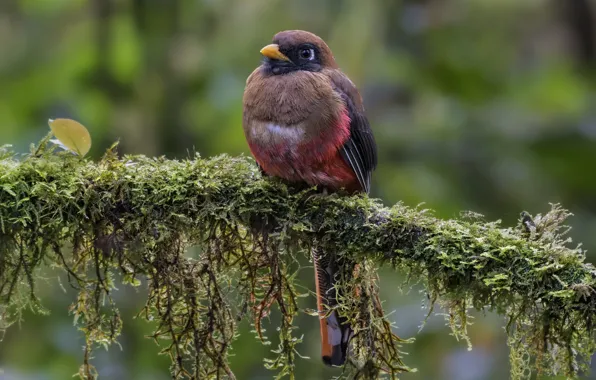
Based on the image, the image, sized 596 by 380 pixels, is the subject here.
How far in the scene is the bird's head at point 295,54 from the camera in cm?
346

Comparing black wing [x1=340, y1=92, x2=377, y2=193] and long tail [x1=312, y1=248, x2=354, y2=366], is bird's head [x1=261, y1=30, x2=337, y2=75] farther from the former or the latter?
long tail [x1=312, y1=248, x2=354, y2=366]

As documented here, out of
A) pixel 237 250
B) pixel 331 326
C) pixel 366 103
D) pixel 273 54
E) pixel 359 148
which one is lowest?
pixel 331 326

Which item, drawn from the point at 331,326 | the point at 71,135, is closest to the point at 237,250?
the point at 331,326

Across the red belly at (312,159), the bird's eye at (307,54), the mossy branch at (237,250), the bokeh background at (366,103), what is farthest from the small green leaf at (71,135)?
the bokeh background at (366,103)

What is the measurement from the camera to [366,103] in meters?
5.59

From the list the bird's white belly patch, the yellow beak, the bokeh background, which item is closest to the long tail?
the bird's white belly patch

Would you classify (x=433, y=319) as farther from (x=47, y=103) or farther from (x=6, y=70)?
(x=6, y=70)

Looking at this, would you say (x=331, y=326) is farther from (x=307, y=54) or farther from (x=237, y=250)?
(x=307, y=54)

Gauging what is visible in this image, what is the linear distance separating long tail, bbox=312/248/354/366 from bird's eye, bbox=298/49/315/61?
3.56 feet

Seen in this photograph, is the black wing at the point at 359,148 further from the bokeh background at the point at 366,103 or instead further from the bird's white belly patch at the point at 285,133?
the bokeh background at the point at 366,103

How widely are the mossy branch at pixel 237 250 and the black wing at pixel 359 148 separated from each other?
1.54ft

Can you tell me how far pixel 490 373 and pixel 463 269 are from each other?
2032 mm

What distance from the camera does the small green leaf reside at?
2.66 m

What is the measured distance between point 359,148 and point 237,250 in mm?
797
